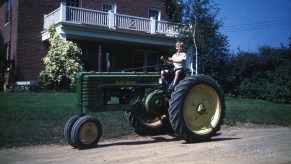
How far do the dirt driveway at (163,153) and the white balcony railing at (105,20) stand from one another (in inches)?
485

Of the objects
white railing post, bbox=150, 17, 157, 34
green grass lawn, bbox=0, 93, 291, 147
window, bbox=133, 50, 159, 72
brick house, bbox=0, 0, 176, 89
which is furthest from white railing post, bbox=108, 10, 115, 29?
green grass lawn, bbox=0, 93, 291, 147

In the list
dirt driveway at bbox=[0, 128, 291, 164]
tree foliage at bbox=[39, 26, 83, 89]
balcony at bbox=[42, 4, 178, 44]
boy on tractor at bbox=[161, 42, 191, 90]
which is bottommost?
dirt driveway at bbox=[0, 128, 291, 164]

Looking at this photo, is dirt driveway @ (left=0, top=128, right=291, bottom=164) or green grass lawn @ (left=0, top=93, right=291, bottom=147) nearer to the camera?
dirt driveway @ (left=0, top=128, right=291, bottom=164)

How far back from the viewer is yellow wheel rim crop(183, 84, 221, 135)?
8.23 m

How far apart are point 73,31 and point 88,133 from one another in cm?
1389

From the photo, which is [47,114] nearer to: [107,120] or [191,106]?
[107,120]

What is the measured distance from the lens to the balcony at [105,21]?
20484 millimetres

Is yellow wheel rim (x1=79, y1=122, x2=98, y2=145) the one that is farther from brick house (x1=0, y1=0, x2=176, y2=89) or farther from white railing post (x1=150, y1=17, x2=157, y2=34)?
white railing post (x1=150, y1=17, x2=157, y2=34)

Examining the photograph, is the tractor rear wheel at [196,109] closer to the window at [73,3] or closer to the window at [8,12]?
the window at [73,3]

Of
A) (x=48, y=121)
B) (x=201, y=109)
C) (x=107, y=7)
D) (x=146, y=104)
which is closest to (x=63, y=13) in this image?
(x=107, y=7)

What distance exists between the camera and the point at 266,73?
22219 mm

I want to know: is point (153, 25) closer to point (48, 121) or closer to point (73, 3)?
point (73, 3)

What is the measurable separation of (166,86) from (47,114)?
3852mm

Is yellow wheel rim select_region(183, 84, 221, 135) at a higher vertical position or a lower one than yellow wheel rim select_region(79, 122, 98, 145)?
higher
